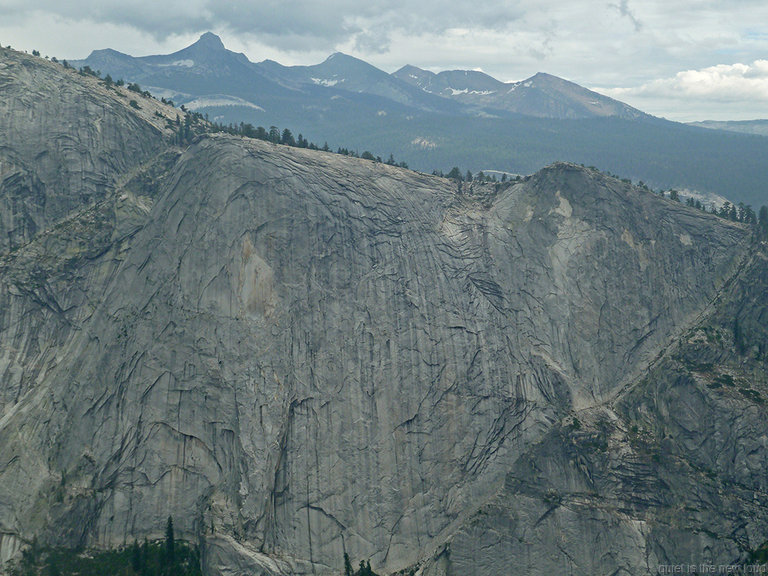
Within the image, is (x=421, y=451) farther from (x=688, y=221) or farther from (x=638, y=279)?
(x=688, y=221)

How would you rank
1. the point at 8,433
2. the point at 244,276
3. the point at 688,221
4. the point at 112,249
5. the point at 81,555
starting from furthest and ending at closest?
1. the point at 688,221
2. the point at 112,249
3. the point at 244,276
4. the point at 8,433
5. the point at 81,555

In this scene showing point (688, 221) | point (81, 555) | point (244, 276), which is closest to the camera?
point (81, 555)

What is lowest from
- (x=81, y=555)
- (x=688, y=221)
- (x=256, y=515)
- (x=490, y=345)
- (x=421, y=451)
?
(x=81, y=555)

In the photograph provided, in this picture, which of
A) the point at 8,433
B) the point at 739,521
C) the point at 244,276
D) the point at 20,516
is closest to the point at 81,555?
the point at 20,516

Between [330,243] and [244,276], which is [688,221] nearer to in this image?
[330,243]

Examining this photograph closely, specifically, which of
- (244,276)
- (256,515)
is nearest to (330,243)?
(244,276)

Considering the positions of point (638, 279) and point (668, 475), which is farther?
point (638, 279)

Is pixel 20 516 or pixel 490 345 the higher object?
pixel 490 345
